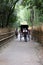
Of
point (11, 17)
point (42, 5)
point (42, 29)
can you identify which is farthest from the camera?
point (11, 17)

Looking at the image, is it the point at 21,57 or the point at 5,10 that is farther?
the point at 5,10

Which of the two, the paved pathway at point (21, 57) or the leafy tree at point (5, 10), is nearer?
the paved pathway at point (21, 57)

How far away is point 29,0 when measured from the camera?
3023 centimetres

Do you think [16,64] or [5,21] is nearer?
[16,64]

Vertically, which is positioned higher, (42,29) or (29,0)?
(29,0)

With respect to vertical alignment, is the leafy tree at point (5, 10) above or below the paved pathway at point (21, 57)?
above

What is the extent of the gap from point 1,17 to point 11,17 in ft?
15.2

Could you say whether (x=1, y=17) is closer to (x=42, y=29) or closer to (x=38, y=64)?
(x=42, y=29)

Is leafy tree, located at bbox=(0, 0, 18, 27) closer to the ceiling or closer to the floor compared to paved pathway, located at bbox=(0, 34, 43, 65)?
closer to the ceiling

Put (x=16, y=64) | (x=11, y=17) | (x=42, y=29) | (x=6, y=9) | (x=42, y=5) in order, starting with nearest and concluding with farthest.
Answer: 1. (x=16, y=64)
2. (x=42, y=5)
3. (x=42, y=29)
4. (x=6, y=9)
5. (x=11, y=17)

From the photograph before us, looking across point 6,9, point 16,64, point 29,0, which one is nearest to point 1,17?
point 6,9

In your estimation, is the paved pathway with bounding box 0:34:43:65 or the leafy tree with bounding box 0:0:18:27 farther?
the leafy tree with bounding box 0:0:18:27

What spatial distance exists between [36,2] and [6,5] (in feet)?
21.1

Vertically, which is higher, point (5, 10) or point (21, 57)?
point (5, 10)
